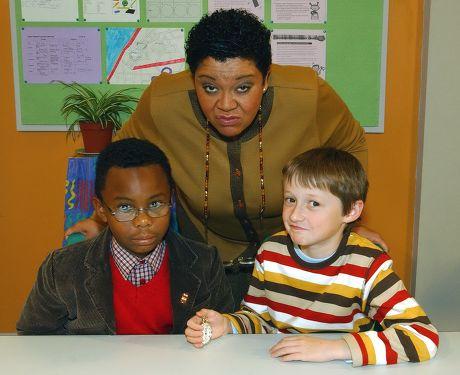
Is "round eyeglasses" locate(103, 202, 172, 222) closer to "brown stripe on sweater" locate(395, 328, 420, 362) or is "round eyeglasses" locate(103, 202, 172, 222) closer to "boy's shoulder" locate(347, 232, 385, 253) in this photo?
"boy's shoulder" locate(347, 232, 385, 253)

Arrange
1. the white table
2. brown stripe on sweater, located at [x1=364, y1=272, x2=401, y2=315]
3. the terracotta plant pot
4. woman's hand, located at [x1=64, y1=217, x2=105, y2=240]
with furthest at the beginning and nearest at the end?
1. the terracotta plant pot
2. woman's hand, located at [x1=64, y1=217, x2=105, y2=240]
3. brown stripe on sweater, located at [x1=364, y1=272, x2=401, y2=315]
4. the white table

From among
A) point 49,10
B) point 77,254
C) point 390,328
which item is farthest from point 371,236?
point 49,10

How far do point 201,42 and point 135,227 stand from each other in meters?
0.54

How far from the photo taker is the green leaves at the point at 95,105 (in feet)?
9.23

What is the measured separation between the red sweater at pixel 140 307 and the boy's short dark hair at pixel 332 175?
482 millimetres

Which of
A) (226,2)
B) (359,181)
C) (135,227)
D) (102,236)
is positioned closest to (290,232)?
(359,181)

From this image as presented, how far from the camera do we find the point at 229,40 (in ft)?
5.01

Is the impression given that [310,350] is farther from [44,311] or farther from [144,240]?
[44,311]

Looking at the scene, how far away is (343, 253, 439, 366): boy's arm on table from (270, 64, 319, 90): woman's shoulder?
696 mm

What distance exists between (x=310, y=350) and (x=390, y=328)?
0.19m

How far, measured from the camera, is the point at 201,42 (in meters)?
1.56

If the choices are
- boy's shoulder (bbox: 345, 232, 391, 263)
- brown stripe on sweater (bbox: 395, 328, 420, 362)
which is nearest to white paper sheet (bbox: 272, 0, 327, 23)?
boy's shoulder (bbox: 345, 232, 391, 263)

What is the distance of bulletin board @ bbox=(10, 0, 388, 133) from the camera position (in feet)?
9.53

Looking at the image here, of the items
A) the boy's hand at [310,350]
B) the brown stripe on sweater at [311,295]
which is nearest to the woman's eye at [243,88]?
the brown stripe on sweater at [311,295]
